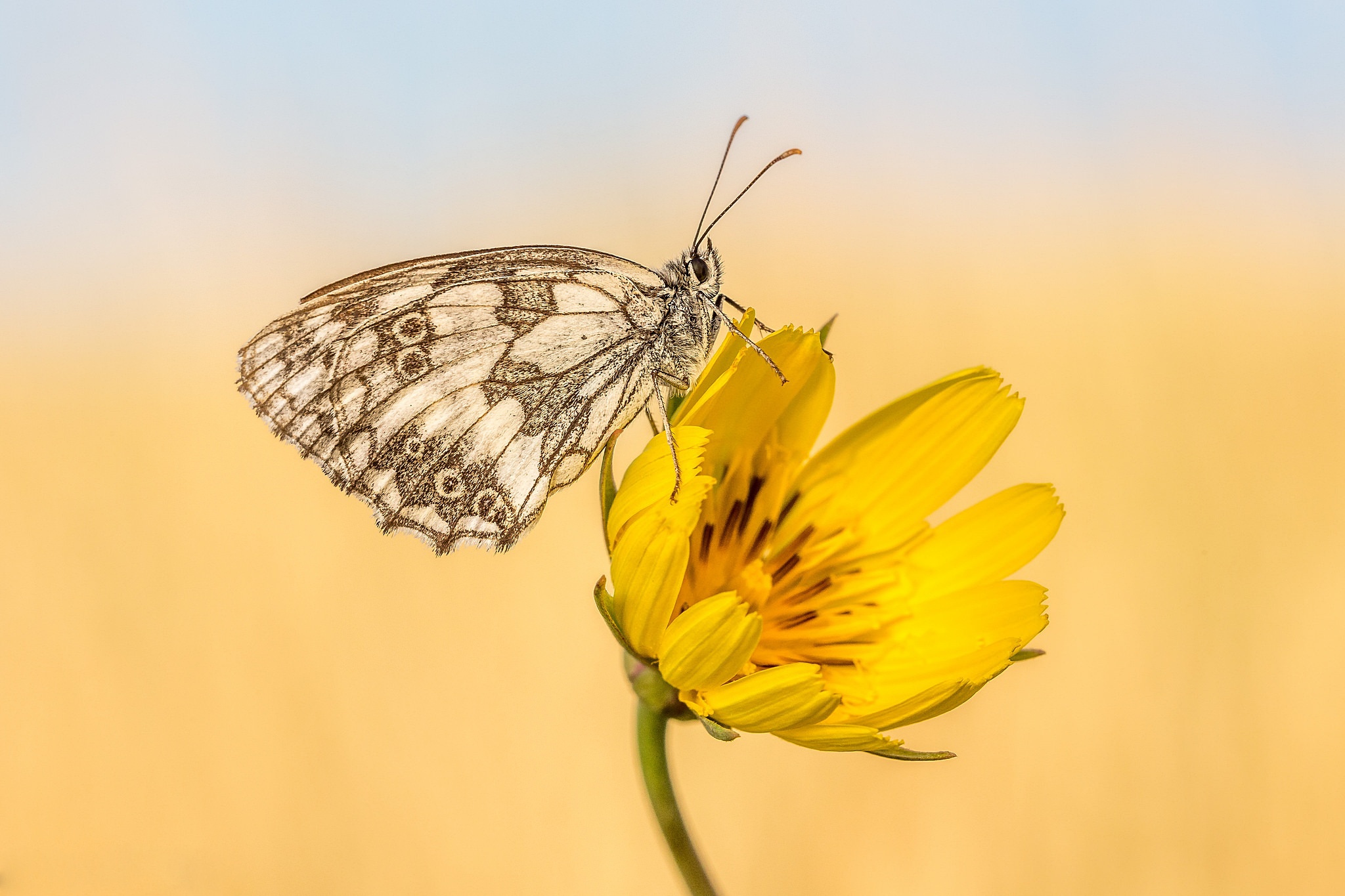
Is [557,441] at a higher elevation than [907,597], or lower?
higher

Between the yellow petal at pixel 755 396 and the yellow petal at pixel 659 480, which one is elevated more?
the yellow petal at pixel 755 396

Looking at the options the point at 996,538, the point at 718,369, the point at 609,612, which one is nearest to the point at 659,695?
the point at 609,612

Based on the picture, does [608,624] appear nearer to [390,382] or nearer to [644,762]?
[644,762]

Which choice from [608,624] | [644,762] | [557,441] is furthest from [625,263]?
[644,762]

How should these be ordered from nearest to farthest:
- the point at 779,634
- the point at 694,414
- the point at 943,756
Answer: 1. the point at 943,756
2. the point at 694,414
3. the point at 779,634

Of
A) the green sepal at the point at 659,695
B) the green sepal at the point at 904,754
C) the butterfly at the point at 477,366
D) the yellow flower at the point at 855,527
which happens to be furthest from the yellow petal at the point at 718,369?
the green sepal at the point at 904,754

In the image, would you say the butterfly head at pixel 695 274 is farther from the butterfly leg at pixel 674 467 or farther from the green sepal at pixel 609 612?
the green sepal at pixel 609 612

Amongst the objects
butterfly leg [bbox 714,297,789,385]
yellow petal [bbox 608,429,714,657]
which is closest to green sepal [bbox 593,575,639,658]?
yellow petal [bbox 608,429,714,657]
